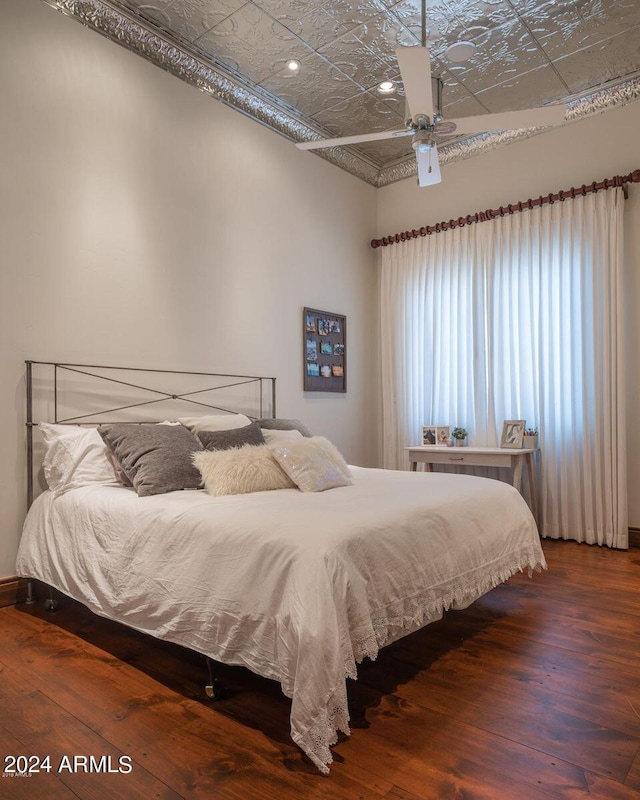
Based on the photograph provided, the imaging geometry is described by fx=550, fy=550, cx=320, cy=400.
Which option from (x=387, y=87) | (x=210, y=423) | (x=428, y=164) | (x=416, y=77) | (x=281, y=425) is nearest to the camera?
(x=416, y=77)

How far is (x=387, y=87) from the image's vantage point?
389cm

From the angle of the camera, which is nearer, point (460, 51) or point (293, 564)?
point (293, 564)

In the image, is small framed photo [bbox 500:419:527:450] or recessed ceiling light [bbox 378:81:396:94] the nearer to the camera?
recessed ceiling light [bbox 378:81:396:94]

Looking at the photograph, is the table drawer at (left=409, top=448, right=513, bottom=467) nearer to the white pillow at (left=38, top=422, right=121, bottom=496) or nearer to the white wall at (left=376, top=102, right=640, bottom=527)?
the white wall at (left=376, top=102, right=640, bottom=527)

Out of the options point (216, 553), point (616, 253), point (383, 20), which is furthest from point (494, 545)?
point (383, 20)

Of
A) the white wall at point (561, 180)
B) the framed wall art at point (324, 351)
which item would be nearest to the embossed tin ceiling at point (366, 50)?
the white wall at point (561, 180)

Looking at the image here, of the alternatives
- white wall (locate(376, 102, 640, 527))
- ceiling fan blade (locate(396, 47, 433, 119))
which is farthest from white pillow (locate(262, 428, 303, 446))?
white wall (locate(376, 102, 640, 527))

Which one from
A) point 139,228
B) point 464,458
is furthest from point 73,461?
point 464,458

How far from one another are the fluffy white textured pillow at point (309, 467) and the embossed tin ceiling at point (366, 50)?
2.51 meters

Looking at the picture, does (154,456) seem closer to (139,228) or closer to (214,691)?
(214,691)

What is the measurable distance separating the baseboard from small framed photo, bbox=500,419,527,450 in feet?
10.8

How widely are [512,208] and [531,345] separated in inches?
43.3

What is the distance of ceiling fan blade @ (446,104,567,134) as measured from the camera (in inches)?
104

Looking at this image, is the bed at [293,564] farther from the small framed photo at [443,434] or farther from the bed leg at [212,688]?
the small framed photo at [443,434]
